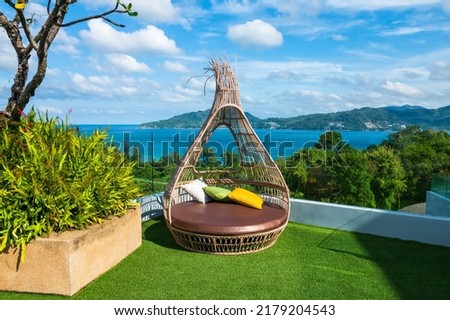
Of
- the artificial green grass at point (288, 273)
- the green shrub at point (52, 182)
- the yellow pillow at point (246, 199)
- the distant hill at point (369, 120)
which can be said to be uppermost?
the distant hill at point (369, 120)

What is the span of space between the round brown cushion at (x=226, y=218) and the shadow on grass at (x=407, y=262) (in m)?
0.77

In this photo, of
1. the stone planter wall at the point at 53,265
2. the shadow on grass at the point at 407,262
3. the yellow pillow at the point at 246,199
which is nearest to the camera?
the stone planter wall at the point at 53,265

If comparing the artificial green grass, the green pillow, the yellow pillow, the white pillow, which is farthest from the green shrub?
the yellow pillow

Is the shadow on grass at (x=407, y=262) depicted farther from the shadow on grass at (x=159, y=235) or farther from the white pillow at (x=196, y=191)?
the shadow on grass at (x=159, y=235)

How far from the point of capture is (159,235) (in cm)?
525

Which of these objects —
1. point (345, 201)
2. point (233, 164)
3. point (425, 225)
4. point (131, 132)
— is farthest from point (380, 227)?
point (131, 132)

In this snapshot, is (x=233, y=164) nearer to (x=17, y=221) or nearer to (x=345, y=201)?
(x=345, y=201)

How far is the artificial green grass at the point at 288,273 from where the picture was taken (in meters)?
3.51

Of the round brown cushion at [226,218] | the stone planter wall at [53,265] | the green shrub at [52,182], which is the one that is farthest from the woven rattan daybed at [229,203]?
the stone planter wall at [53,265]

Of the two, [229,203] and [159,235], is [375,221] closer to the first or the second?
[229,203]

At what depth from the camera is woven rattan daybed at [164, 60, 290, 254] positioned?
14.4 feet

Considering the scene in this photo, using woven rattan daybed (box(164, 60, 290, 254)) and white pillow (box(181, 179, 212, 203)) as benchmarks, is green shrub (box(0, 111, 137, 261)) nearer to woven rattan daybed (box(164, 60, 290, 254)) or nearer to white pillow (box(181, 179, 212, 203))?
woven rattan daybed (box(164, 60, 290, 254))

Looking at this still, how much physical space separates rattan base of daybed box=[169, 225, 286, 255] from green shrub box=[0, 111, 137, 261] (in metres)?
0.83
